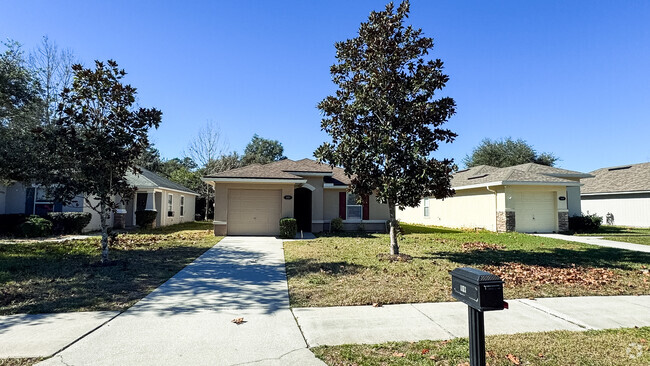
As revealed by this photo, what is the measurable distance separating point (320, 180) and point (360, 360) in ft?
46.8

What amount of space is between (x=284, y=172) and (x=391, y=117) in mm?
8591

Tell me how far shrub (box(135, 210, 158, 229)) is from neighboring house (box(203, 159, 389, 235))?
5.86m

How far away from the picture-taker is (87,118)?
8.62 m

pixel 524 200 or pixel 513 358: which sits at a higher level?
pixel 524 200

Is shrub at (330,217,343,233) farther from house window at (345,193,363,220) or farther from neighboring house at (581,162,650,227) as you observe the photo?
neighboring house at (581,162,650,227)

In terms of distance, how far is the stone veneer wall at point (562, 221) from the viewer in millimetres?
18266

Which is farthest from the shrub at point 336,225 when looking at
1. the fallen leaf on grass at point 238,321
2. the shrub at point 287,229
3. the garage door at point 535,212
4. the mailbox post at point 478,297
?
the mailbox post at point 478,297

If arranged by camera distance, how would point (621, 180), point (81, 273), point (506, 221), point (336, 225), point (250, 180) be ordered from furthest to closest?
point (621, 180) < point (336, 225) < point (506, 221) < point (250, 180) < point (81, 273)

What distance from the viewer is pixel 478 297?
246 centimetres

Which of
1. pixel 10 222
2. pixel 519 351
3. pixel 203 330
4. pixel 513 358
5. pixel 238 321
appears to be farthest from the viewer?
pixel 10 222

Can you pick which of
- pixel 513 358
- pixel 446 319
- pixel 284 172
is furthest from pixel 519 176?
pixel 513 358

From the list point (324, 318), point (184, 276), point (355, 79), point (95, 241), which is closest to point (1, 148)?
point (95, 241)

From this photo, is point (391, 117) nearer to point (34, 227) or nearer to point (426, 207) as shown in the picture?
point (34, 227)

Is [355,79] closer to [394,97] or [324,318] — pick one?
[394,97]
